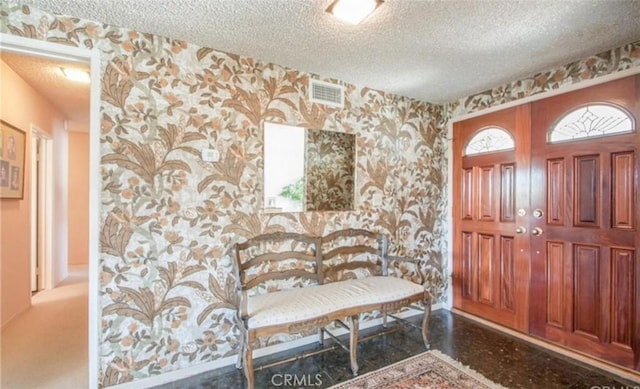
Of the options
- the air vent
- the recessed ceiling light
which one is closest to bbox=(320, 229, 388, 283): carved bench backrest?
the air vent

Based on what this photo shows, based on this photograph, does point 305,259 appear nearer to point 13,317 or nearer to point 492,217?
point 492,217

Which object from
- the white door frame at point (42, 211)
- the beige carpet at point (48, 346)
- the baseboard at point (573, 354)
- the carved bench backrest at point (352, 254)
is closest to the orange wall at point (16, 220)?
the beige carpet at point (48, 346)

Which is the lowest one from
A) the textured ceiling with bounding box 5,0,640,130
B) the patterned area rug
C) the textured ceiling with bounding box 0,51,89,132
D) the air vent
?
the patterned area rug

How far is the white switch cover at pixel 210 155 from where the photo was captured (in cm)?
→ 221

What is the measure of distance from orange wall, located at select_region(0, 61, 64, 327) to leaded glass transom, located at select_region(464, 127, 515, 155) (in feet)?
14.8

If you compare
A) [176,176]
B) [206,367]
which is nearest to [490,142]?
[176,176]

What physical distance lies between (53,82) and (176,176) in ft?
7.55

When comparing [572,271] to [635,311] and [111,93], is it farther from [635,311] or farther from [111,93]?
[111,93]

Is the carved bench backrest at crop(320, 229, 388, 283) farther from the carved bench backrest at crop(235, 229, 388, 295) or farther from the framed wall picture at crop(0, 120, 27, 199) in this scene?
the framed wall picture at crop(0, 120, 27, 199)

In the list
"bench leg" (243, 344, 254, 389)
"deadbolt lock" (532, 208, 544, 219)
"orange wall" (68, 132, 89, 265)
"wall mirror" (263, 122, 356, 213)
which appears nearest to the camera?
"bench leg" (243, 344, 254, 389)

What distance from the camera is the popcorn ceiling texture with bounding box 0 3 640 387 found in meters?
1.95

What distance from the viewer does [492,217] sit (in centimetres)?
299

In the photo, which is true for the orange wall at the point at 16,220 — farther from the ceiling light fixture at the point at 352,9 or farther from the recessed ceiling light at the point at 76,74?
the ceiling light fixture at the point at 352,9

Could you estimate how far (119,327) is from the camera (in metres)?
1.96
